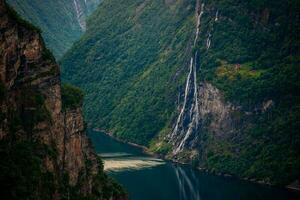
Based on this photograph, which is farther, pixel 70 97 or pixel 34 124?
pixel 70 97

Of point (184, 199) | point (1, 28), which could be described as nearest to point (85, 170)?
point (1, 28)

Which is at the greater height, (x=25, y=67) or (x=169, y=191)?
(x=25, y=67)

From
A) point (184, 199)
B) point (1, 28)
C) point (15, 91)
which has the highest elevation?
point (1, 28)

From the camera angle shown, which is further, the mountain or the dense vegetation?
the dense vegetation

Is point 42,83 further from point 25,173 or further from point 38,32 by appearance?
point 25,173

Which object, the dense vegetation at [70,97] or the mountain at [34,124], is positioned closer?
the mountain at [34,124]

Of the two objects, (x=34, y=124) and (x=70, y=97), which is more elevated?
(x=70, y=97)

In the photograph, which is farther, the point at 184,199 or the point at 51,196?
the point at 184,199

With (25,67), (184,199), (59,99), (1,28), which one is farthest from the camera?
(184,199)
